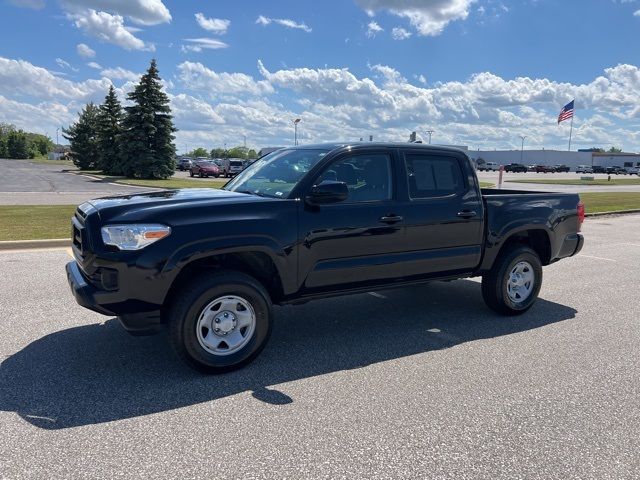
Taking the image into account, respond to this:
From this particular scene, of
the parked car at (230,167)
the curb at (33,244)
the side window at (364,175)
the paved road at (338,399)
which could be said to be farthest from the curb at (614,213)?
the parked car at (230,167)

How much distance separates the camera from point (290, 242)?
170 inches

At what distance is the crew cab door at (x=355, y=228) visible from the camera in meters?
4.45

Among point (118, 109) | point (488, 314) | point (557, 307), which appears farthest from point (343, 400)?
point (118, 109)

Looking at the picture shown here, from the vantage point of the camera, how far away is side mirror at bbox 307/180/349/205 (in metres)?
4.27

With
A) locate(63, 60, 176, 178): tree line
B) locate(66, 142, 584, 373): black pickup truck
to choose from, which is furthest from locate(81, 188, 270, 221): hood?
locate(63, 60, 176, 178): tree line

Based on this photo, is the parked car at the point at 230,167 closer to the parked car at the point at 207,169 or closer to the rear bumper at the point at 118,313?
the parked car at the point at 207,169

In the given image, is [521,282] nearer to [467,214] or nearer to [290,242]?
[467,214]

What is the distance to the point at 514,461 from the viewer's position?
3.02m

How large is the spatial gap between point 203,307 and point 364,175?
195cm

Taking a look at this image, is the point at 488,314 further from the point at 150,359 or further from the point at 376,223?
the point at 150,359

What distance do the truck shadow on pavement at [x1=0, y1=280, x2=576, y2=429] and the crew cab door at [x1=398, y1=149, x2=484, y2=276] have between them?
73 centimetres

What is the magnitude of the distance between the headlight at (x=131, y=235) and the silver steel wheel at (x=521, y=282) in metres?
3.91

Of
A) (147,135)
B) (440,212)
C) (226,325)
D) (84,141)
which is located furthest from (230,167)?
Answer: (226,325)

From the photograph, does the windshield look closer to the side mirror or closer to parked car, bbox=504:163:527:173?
the side mirror
